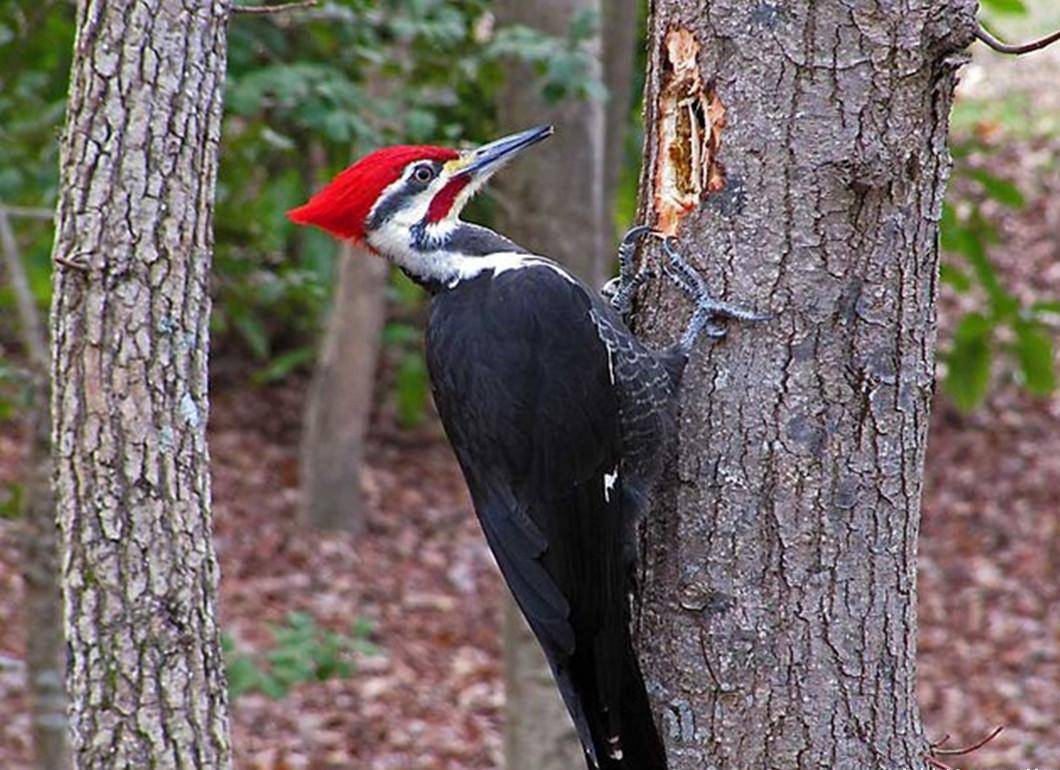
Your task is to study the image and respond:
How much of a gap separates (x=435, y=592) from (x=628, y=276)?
197 inches

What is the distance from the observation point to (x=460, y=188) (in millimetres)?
3100

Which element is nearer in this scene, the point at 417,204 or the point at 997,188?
the point at 417,204

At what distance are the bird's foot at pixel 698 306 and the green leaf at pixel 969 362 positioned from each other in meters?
3.88

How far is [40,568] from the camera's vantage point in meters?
4.15

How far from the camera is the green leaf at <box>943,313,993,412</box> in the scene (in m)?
6.25

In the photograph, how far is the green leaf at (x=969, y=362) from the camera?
625 cm

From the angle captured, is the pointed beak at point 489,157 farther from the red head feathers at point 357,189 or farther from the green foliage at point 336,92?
the green foliage at point 336,92

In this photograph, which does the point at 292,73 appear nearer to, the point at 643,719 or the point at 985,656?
the point at 643,719

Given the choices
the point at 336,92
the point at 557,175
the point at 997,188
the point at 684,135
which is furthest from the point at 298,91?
the point at 997,188

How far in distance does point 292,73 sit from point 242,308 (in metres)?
1.12

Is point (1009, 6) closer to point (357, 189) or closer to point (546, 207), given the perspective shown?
point (546, 207)

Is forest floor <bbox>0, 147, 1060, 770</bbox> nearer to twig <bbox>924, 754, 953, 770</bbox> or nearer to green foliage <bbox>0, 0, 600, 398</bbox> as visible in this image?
green foliage <bbox>0, 0, 600, 398</bbox>

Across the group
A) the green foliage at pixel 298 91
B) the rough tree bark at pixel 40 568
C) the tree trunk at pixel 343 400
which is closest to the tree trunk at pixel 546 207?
the green foliage at pixel 298 91

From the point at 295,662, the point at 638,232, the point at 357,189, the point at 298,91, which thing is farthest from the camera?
the point at 295,662
